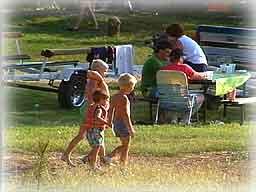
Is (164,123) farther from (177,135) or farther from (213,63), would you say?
(213,63)

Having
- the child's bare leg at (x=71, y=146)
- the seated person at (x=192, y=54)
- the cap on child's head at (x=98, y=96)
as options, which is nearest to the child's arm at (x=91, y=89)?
the cap on child's head at (x=98, y=96)

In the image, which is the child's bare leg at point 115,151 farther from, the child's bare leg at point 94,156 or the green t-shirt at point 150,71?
the green t-shirt at point 150,71

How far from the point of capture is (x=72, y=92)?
26.7ft

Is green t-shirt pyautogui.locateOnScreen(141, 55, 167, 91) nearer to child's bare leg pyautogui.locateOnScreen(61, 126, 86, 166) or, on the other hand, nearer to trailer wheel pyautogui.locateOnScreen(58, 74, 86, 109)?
trailer wheel pyautogui.locateOnScreen(58, 74, 86, 109)

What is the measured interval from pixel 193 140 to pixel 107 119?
112 centimetres

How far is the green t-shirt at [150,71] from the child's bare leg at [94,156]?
8.87 ft

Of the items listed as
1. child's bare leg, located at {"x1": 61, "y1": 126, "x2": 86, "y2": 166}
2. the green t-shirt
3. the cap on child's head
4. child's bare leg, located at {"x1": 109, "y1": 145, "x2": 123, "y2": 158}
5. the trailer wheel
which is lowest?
the trailer wheel

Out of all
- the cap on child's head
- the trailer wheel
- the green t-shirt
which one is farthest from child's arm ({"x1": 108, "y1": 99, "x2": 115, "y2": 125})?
the trailer wheel

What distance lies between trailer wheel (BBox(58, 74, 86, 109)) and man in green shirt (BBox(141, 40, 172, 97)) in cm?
81

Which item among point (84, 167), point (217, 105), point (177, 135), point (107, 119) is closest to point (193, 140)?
point (177, 135)

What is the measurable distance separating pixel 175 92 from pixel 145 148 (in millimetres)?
1856

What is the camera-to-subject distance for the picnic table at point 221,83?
7.29m

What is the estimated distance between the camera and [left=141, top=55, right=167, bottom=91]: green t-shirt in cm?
744

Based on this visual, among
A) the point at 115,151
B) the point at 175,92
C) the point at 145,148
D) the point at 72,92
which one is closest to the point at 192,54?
the point at 175,92
